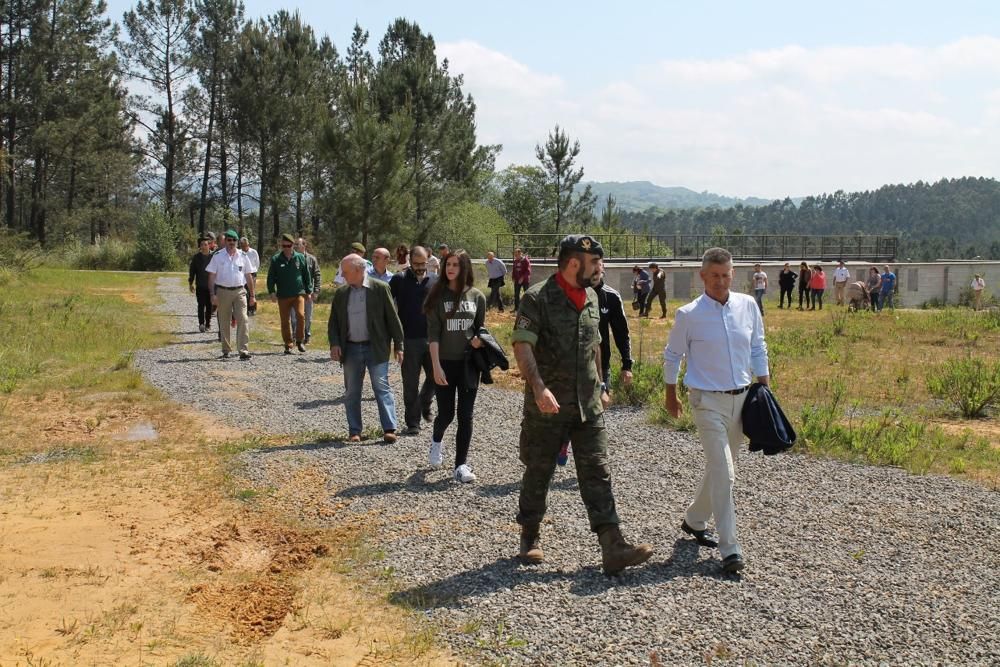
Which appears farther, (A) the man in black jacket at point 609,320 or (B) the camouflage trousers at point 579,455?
(A) the man in black jacket at point 609,320

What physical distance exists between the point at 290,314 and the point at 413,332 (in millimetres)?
6452

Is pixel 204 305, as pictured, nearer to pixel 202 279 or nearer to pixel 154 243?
pixel 202 279

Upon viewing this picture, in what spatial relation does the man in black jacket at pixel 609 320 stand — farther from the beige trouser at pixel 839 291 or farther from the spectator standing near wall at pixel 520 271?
the beige trouser at pixel 839 291

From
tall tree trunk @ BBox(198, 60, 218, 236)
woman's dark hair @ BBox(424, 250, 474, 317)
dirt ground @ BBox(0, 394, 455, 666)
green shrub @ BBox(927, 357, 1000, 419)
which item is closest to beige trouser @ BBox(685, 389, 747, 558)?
dirt ground @ BBox(0, 394, 455, 666)

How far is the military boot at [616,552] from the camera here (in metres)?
4.80

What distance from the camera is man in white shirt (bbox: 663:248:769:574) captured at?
16.2 ft

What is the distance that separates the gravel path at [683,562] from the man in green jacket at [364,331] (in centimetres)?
63

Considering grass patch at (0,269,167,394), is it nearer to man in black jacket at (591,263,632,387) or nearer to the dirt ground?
the dirt ground

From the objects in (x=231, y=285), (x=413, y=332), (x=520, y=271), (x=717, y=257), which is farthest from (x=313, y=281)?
(x=520, y=271)

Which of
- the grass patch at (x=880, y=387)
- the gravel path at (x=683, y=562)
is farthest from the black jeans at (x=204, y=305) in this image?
the gravel path at (x=683, y=562)

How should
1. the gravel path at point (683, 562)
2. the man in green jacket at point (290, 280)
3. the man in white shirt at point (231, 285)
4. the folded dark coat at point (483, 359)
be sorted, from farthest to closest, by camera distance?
1. the man in green jacket at point (290, 280)
2. the man in white shirt at point (231, 285)
3. the folded dark coat at point (483, 359)
4. the gravel path at point (683, 562)

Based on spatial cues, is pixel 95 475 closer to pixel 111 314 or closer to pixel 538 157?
pixel 111 314

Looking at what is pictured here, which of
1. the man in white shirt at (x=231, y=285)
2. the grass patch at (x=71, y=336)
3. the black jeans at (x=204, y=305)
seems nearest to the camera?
the grass patch at (x=71, y=336)

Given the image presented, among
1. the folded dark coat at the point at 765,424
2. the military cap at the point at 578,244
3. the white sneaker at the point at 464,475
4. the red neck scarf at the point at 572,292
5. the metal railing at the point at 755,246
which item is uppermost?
the metal railing at the point at 755,246
